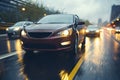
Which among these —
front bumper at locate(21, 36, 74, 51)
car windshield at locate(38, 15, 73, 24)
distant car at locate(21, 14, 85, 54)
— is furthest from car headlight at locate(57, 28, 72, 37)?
car windshield at locate(38, 15, 73, 24)

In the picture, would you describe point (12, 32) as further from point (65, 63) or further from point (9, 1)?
point (9, 1)

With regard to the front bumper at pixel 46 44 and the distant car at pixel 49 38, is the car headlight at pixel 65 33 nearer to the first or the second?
the distant car at pixel 49 38

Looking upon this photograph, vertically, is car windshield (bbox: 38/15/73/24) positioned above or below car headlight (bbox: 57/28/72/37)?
above

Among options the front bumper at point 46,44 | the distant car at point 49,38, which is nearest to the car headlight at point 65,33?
the distant car at point 49,38

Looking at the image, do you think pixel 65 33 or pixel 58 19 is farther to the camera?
pixel 58 19

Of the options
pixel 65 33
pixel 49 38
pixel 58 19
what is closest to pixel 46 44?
pixel 49 38

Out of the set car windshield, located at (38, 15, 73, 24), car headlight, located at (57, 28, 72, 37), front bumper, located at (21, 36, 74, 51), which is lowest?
front bumper, located at (21, 36, 74, 51)

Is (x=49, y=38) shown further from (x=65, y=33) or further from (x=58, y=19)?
(x=58, y=19)

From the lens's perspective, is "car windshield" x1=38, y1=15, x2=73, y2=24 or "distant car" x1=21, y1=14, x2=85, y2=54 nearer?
"distant car" x1=21, y1=14, x2=85, y2=54

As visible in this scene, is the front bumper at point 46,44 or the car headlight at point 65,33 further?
the car headlight at point 65,33

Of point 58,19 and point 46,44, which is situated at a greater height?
point 58,19

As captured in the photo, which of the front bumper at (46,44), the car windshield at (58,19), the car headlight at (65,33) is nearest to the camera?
the front bumper at (46,44)

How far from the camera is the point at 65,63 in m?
7.32

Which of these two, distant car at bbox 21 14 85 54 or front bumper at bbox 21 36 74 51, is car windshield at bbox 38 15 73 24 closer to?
distant car at bbox 21 14 85 54
